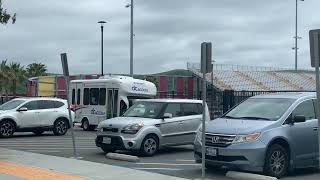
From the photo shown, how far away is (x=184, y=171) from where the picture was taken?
12.7 m

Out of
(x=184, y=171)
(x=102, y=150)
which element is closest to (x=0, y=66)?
(x=102, y=150)

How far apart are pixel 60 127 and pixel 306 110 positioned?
14.0 m

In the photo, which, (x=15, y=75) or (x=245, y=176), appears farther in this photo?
(x=15, y=75)

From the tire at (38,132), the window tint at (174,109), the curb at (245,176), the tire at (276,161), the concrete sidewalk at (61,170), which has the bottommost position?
the tire at (38,132)

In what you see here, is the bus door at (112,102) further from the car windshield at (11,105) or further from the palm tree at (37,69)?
the palm tree at (37,69)

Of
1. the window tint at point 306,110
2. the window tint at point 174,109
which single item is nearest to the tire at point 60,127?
the window tint at point 174,109

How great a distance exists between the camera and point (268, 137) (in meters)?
11.5

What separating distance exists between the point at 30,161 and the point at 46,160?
0.38 meters

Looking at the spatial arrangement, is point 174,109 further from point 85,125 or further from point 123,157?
point 85,125

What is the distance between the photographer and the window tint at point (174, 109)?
651 inches

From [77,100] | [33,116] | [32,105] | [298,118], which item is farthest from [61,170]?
[77,100]

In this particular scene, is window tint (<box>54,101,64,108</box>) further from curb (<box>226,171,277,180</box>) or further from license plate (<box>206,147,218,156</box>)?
curb (<box>226,171,277,180</box>)

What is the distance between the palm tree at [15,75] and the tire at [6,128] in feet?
90.1

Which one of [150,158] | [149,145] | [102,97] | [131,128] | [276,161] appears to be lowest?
[150,158]
